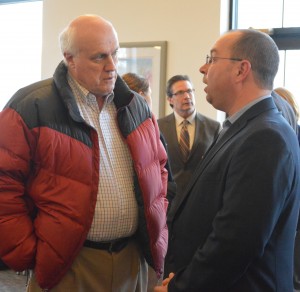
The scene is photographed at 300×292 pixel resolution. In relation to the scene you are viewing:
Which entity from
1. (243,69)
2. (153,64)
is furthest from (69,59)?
(153,64)

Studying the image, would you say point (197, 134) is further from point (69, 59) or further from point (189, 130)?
point (69, 59)

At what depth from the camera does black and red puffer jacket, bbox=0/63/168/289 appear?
5.02ft

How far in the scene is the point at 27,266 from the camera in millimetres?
1579

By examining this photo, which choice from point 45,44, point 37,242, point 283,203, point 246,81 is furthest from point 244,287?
point 45,44

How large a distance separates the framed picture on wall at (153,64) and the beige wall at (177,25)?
0.06 meters

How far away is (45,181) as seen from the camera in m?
1.55

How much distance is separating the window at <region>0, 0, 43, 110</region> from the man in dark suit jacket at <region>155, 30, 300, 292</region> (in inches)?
152

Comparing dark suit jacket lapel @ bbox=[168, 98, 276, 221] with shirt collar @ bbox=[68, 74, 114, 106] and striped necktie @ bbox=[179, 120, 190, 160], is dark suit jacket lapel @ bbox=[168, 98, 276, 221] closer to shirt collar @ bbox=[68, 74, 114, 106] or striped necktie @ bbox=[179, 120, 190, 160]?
shirt collar @ bbox=[68, 74, 114, 106]

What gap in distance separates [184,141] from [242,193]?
1944 mm

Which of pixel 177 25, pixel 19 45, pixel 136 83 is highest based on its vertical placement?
pixel 177 25

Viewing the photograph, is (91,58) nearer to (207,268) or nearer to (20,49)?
(207,268)

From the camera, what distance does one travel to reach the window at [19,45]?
4980mm

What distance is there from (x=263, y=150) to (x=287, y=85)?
2.95 m

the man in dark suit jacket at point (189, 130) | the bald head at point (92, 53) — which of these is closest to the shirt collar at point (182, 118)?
the man in dark suit jacket at point (189, 130)
